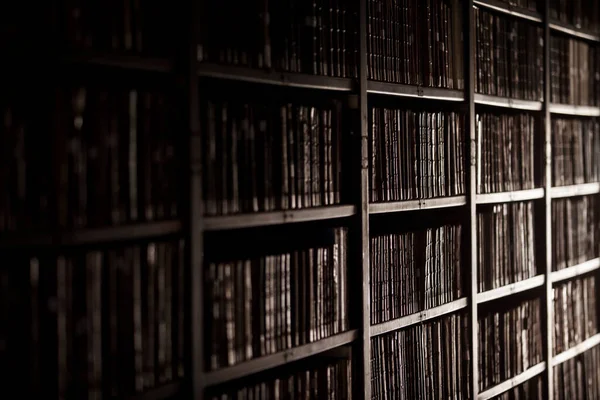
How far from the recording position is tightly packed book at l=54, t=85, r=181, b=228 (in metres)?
1.25

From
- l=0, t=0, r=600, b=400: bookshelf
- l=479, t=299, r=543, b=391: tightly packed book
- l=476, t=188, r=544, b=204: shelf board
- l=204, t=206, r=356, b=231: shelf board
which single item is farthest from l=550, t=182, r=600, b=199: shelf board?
l=204, t=206, r=356, b=231: shelf board

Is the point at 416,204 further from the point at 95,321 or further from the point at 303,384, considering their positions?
the point at 95,321

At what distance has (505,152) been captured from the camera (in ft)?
8.05

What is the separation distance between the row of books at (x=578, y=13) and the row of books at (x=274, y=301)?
155 cm

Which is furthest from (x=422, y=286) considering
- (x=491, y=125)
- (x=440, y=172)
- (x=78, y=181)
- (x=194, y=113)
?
(x=78, y=181)

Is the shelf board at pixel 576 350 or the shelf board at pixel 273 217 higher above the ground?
the shelf board at pixel 273 217

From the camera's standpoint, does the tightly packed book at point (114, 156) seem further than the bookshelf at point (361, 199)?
No

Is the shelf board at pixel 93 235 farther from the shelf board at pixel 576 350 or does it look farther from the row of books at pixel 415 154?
the shelf board at pixel 576 350

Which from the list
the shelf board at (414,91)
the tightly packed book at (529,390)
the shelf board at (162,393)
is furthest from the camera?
the tightly packed book at (529,390)

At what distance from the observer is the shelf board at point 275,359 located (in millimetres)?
1506

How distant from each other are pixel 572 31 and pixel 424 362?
1.59m

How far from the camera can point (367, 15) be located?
1.88 m

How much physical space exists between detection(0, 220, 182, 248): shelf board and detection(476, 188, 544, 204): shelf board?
1240 mm

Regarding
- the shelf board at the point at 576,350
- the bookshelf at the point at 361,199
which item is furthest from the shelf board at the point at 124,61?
the shelf board at the point at 576,350
